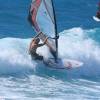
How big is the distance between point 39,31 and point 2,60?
186cm

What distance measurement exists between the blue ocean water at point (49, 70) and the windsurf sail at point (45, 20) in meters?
0.75

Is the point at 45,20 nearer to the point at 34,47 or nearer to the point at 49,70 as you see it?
the point at 34,47

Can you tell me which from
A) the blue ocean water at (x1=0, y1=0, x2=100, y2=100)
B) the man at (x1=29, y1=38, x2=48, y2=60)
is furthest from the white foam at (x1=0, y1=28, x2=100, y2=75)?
the man at (x1=29, y1=38, x2=48, y2=60)

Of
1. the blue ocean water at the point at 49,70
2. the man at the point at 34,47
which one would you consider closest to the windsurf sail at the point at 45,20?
the man at the point at 34,47

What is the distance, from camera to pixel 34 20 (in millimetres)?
20250

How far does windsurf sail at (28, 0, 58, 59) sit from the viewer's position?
63.7 feet

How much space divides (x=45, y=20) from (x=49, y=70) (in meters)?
1.97

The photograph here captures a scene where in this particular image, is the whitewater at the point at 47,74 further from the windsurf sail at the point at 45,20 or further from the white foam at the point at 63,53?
the windsurf sail at the point at 45,20

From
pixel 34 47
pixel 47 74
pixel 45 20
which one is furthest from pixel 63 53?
pixel 34 47

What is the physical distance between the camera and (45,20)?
1983 cm

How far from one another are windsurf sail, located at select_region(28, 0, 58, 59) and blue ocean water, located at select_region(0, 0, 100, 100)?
75 centimetres

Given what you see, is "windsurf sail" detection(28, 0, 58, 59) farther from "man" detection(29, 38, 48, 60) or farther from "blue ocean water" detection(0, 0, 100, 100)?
"blue ocean water" detection(0, 0, 100, 100)

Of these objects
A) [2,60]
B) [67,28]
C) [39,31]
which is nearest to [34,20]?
[39,31]

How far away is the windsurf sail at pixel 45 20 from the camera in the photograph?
19422mm
